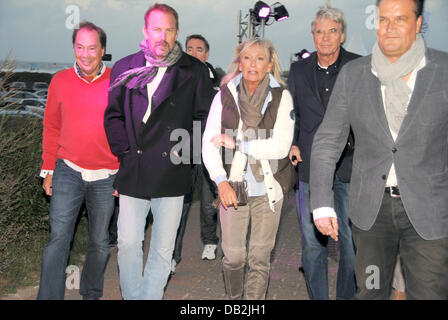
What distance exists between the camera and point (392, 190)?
354 cm

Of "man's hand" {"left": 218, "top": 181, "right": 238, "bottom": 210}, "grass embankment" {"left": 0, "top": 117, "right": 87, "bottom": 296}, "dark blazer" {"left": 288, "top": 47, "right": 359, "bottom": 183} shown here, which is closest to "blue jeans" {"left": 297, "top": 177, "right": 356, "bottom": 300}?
"dark blazer" {"left": 288, "top": 47, "right": 359, "bottom": 183}

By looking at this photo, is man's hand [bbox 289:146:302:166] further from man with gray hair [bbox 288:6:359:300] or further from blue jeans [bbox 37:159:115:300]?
blue jeans [bbox 37:159:115:300]

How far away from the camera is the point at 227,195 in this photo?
450cm

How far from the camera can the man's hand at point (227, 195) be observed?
4.50 m

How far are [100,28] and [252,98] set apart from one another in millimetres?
1549

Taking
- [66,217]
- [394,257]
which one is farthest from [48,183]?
[394,257]

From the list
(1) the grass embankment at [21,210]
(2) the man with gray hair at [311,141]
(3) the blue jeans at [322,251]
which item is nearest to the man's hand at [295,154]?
(2) the man with gray hair at [311,141]

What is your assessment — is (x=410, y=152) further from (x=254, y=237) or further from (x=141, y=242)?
(x=141, y=242)

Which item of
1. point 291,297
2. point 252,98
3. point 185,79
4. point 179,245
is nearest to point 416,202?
point 252,98

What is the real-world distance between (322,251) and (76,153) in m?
2.32

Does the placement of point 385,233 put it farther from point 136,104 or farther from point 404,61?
point 136,104

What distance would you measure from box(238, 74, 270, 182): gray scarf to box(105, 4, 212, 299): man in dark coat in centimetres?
45

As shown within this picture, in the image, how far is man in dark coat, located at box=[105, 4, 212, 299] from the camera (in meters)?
4.56

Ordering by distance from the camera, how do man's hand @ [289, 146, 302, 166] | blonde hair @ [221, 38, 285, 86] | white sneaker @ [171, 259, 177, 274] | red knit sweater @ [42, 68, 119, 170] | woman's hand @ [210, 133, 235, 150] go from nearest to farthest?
woman's hand @ [210, 133, 235, 150] < blonde hair @ [221, 38, 285, 86] < red knit sweater @ [42, 68, 119, 170] < man's hand @ [289, 146, 302, 166] < white sneaker @ [171, 259, 177, 274]
